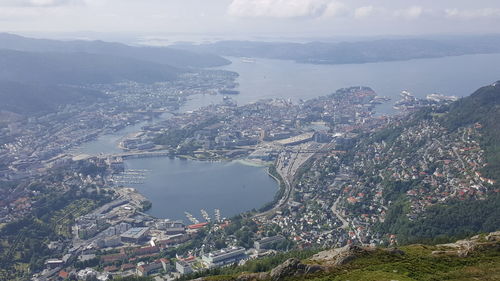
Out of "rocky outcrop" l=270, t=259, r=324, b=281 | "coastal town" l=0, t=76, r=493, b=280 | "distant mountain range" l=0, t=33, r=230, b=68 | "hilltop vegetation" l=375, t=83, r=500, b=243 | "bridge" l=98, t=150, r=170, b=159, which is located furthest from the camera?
"distant mountain range" l=0, t=33, r=230, b=68

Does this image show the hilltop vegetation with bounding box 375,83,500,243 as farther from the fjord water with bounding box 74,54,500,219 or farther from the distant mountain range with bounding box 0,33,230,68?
the distant mountain range with bounding box 0,33,230,68

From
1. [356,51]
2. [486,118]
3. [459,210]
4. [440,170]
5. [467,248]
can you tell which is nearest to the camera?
[467,248]

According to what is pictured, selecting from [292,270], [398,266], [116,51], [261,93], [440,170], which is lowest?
[261,93]

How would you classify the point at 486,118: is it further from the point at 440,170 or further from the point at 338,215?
the point at 338,215

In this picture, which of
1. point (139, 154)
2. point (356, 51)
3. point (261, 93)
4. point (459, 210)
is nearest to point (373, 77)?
point (261, 93)

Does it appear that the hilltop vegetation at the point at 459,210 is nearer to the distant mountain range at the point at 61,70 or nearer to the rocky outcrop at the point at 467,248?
the rocky outcrop at the point at 467,248

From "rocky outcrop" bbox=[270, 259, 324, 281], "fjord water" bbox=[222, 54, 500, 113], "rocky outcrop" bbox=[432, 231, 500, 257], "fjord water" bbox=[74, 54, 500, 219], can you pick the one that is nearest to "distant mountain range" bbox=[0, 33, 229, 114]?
"fjord water" bbox=[74, 54, 500, 219]

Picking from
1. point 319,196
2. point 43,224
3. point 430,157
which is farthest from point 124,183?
point 430,157
